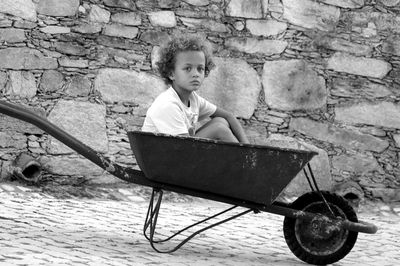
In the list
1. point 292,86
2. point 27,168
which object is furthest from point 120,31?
point 292,86

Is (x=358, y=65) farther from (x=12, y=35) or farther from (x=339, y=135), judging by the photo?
(x=12, y=35)

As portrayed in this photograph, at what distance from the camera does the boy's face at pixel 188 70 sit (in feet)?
14.7

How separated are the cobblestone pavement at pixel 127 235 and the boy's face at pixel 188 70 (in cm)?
86

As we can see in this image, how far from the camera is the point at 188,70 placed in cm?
450

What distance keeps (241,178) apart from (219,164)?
0.13 metres

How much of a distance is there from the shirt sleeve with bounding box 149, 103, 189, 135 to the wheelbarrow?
0.19m

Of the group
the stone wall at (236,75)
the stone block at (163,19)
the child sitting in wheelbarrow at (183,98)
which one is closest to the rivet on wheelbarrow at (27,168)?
the stone wall at (236,75)

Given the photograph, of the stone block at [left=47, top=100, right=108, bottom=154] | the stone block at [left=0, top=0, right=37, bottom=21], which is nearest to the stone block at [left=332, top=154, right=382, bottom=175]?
the stone block at [left=47, top=100, right=108, bottom=154]

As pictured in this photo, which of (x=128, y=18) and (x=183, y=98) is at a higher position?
(x=128, y=18)

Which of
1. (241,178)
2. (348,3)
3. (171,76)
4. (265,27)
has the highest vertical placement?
(348,3)

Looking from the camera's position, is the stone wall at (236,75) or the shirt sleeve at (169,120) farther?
the stone wall at (236,75)

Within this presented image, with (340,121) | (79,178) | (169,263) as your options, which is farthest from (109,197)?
(169,263)

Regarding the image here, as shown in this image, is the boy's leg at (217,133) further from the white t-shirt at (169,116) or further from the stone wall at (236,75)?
the stone wall at (236,75)

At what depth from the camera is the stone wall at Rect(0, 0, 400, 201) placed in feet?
20.8
